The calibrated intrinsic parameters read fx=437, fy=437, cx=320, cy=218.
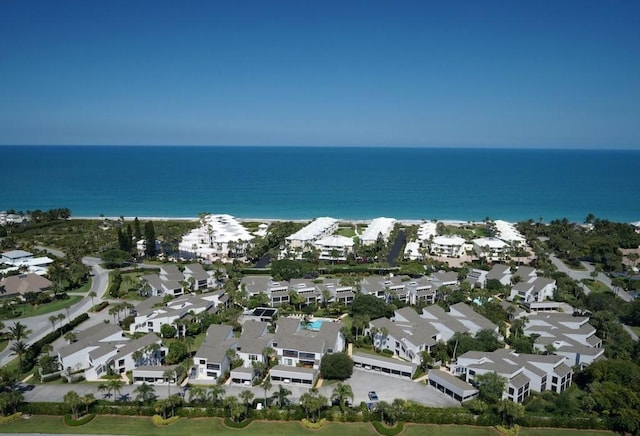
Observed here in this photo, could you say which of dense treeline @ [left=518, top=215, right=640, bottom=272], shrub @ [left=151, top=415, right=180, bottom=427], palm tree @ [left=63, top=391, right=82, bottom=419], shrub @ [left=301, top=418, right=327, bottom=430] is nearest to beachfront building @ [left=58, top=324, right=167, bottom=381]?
palm tree @ [left=63, top=391, right=82, bottom=419]

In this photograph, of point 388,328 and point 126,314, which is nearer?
point 388,328

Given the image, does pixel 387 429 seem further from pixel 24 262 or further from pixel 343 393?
pixel 24 262

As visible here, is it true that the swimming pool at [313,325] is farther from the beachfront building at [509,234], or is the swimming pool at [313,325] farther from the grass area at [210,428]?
the beachfront building at [509,234]

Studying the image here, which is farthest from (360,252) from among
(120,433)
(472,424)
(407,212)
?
(407,212)

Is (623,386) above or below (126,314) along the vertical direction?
above

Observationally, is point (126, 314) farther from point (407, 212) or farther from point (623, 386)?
point (407, 212)

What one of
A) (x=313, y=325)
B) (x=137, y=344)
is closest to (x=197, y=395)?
(x=137, y=344)
